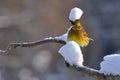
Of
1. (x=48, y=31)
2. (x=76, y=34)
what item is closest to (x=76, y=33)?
(x=76, y=34)

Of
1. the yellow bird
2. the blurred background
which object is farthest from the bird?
the blurred background

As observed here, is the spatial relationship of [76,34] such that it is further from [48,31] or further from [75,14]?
[48,31]

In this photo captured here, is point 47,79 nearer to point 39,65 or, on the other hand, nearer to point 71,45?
point 39,65

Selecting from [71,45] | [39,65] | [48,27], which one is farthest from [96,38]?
[71,45]

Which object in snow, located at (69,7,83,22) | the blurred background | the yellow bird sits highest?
snow, located at (69,7,83,22)

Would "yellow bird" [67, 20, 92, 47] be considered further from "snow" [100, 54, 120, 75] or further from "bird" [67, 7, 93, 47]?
"snow" [100, 54, 120, 75]

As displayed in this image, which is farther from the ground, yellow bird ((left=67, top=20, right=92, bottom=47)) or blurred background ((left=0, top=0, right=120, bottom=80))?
yellow bird ((left=67, top=20, right=92, bottom=47))

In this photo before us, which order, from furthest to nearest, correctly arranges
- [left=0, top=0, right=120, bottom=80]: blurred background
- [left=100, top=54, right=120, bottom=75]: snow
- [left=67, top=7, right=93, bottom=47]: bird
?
[left=0, top=0, right=120, bottom=80]: blurred background
[left=67, top=7, right=93, bottom=47]: bird
[left=100, top=54, right=120, bottom=75]: snow

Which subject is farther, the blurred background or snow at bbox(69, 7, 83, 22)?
the blurred background
